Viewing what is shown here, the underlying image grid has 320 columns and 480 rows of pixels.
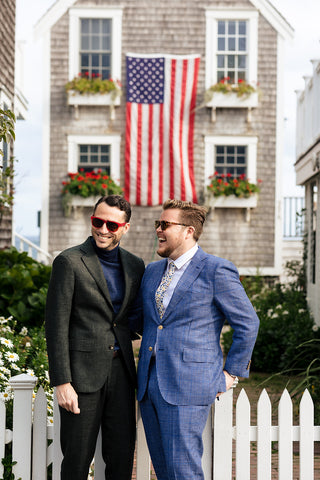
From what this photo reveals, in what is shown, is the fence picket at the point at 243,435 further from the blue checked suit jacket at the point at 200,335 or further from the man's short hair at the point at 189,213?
the man's short hair at the point at 189,213

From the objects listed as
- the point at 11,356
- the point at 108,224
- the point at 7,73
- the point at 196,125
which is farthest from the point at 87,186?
the point at 108,224

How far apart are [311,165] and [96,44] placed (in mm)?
6744

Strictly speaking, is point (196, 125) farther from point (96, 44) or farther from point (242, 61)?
→ point (96, 44)

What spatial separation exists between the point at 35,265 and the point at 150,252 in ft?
22.3

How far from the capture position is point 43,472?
3.30 m

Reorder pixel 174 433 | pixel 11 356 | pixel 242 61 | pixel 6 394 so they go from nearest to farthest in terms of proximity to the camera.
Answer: pixel 174 433 < pixel 6 394 < pixel 11 356 < pixel 242 61

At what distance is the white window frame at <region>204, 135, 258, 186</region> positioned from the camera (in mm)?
14297

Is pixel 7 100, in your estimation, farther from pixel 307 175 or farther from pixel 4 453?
pixel 4 453

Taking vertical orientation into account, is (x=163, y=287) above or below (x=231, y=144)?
below

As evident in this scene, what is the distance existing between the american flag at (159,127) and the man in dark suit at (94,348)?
11.0 m

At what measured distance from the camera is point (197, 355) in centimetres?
294

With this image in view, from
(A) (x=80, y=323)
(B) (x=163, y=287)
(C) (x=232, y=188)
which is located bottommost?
(A) (x=80, y=323)

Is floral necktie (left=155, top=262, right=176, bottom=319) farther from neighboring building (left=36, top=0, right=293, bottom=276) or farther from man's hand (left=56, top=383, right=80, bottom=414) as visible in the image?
neighboring building (left=36, top=0, right=293, bottom=276)

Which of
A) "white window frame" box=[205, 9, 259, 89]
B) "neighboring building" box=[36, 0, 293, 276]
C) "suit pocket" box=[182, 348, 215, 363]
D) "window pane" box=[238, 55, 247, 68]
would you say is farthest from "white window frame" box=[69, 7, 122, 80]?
"suit pocket" box=[182, 348, 215, 363]
